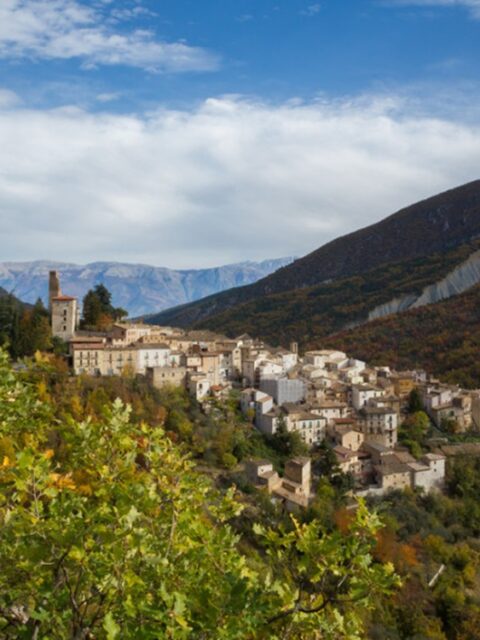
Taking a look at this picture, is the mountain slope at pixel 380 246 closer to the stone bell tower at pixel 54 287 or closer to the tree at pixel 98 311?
the tree at pixel 98 311

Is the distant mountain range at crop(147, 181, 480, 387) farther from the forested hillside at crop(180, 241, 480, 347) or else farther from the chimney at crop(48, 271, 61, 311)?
the chimney at crop(48, 271, 61, 311)

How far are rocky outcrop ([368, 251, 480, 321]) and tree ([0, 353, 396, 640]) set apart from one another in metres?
83.9

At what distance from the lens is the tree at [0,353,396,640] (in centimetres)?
334

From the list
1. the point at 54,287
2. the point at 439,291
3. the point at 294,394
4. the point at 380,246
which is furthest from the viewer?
the point at 380,246

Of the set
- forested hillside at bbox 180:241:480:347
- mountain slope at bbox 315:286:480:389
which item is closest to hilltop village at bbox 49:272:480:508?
mountain slope at bbox 315:286:480:389

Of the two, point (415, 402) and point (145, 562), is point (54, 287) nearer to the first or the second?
point (415, 402)

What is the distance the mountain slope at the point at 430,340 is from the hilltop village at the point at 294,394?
12.1 m

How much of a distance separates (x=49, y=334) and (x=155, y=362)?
663cm

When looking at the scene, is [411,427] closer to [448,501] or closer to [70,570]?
[448,501]

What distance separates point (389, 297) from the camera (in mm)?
90000

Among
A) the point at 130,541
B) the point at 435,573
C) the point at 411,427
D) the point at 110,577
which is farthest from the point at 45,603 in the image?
the point at 411,427

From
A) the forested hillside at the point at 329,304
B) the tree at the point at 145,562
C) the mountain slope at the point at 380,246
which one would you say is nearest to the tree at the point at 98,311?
the forested hillside at the point at 329,304

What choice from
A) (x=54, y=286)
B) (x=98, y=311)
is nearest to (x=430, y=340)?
(x=98, y=311)

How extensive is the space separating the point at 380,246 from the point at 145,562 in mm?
141650
